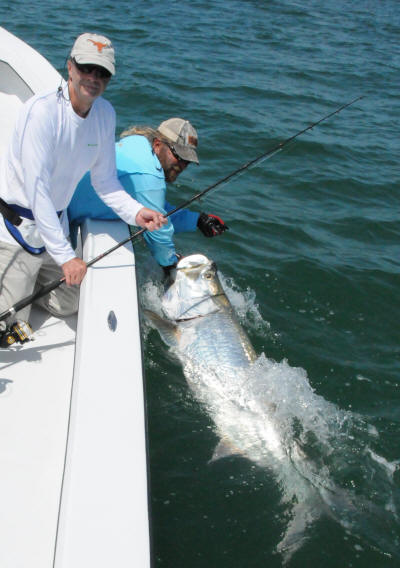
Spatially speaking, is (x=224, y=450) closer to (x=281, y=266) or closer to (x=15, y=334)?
(x=15, y=334)

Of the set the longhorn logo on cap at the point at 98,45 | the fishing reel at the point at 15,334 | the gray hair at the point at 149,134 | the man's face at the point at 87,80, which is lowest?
the fishing reel at the point at 15,334

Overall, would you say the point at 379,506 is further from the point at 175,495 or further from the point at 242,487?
the point at 175,495

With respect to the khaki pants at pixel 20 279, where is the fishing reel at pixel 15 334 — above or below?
below

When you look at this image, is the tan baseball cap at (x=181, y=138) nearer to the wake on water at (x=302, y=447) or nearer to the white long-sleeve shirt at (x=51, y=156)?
the white long-sleeve shirt at (x=51, y=156)

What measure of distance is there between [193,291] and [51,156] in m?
1.80

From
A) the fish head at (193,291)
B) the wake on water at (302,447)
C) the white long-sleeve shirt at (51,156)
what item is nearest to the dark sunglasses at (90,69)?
the white long-sleeve shirt at (51,156)

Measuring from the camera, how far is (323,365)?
4.68m

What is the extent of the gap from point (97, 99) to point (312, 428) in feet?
8.32

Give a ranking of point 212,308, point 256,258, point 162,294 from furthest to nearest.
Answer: point 256,258, point 162,294, point 212,308

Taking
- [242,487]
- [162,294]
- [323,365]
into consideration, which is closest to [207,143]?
[162,294]

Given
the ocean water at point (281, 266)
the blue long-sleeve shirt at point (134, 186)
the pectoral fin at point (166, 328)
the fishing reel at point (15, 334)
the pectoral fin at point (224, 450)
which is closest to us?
the fishing reel at point (15, 334)

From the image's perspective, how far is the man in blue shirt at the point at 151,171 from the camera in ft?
12.8

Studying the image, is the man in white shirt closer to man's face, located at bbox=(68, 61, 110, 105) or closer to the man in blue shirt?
man's face, located at bbox=(68, 61, 110, 105)

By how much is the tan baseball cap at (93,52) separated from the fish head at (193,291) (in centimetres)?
190
